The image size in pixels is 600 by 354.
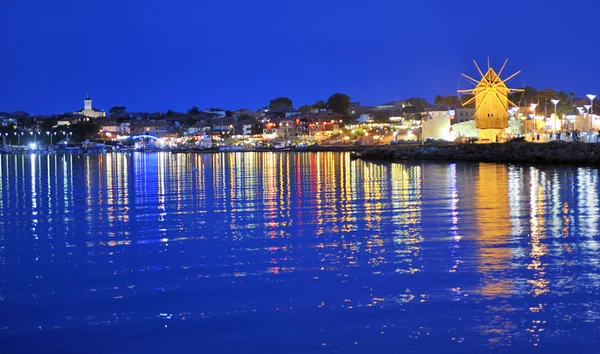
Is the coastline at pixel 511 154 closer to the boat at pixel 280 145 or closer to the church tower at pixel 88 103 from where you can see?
the boat at pixel 280 145

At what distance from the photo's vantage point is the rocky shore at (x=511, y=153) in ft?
121

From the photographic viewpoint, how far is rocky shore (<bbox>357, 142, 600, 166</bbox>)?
3703 cm

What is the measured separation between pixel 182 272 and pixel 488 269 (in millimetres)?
3902

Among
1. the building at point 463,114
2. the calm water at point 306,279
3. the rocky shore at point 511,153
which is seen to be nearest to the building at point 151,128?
the building at point 463,114

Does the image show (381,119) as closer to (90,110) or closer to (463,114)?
(463,114)

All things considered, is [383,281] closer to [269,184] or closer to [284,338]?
[284,338]

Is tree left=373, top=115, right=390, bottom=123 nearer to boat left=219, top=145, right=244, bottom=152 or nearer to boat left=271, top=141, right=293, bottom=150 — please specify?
boat left=271, top=141, right=293, bottom=150

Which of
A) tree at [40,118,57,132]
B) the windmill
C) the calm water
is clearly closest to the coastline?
the windmill

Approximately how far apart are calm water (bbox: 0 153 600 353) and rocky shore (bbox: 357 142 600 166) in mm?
20920

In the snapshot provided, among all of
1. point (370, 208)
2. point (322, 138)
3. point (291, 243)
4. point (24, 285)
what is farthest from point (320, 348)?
point (322, 138)

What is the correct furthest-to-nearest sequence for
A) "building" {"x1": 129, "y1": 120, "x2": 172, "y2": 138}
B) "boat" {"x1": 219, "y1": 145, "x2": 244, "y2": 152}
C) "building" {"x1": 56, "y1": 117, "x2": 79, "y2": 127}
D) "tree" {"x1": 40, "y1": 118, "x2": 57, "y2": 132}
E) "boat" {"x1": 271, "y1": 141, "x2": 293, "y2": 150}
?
"building" {"x1": 56, "y1": 117, "x2": 79, "y2": 127} → "tree" {"x1": 40, "y1": 118, "x2": 57, "y2": 132} → "building" {"x1": 129, "y1": 120, "x2": 172, "y2": 138} → "boat" {"x1": 219, "y1": 145, "x2": 244, "y2": 152} → "boat" {"x1": 271, "y1": 141, "x2": 293, "y2": 150}

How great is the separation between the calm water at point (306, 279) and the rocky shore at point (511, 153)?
20.9 m

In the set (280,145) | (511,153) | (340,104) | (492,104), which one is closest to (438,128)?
(492,104)

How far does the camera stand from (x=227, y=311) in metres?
7.56
